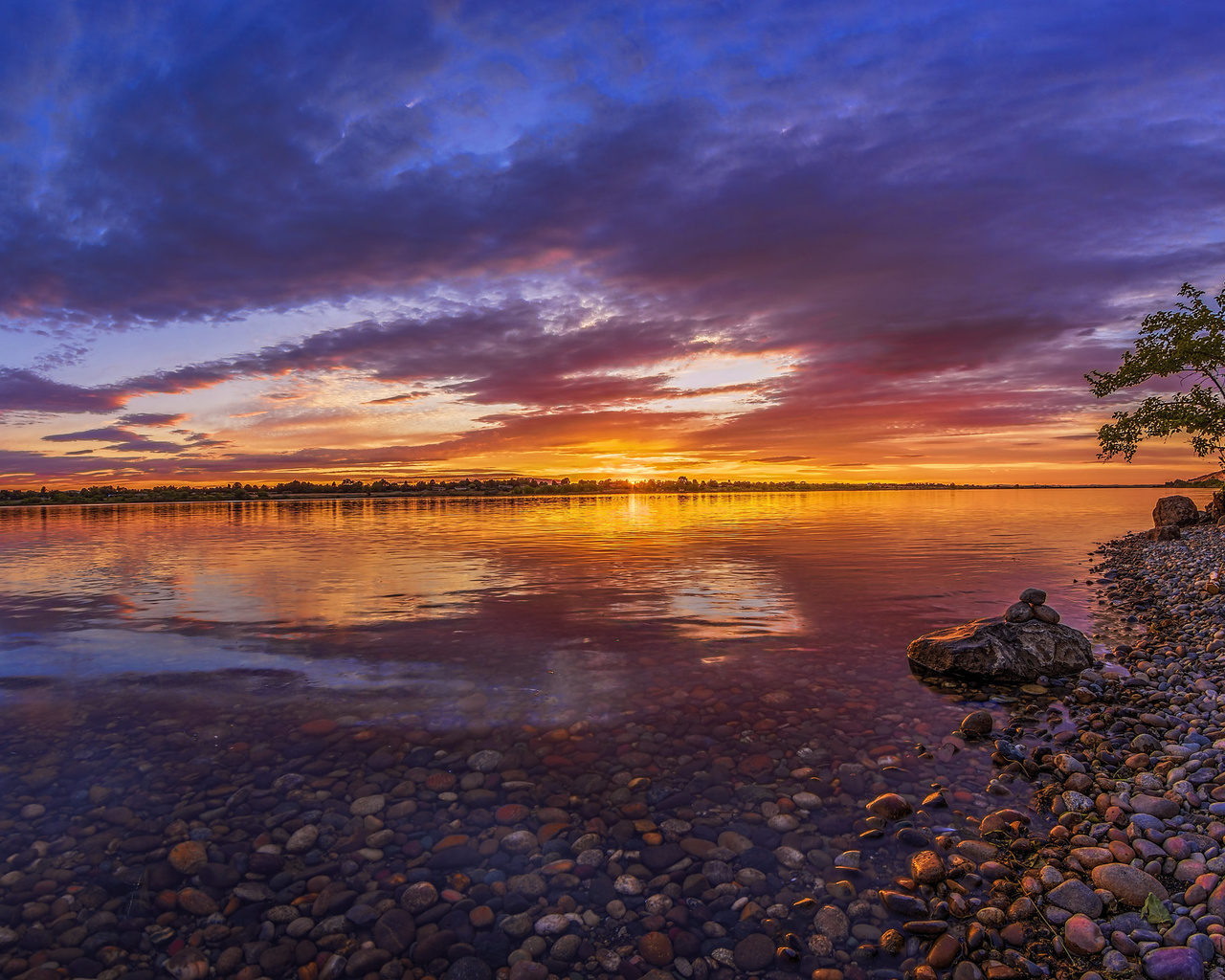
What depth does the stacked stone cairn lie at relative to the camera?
12.3m

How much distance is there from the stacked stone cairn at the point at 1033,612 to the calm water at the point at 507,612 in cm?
244

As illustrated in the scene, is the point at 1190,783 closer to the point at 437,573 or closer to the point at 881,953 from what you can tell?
the point at 881,953

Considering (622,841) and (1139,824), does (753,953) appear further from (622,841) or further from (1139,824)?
(1139,824)

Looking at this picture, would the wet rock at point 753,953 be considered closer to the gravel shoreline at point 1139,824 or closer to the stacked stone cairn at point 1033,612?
the gravel shoreline at point 1139,824

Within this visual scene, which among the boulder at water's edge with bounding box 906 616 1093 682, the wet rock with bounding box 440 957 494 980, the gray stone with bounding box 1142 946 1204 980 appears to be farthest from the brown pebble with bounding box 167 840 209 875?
the boulder at water's edge with bounding box 906 616 1093 682

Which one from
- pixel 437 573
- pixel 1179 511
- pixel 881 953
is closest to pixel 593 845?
pixel 881 953

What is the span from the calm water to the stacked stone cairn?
2439 millimetres

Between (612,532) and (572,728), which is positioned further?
(612,532)

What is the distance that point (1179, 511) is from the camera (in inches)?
1594

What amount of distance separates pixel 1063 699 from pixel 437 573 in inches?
853

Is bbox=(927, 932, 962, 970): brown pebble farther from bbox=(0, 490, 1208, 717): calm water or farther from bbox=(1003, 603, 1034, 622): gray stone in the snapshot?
bbox=(1003, 603, 1034, 622): gray stone

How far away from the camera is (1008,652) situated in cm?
1141

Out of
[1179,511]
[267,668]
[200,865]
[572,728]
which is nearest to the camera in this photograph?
[200,865]

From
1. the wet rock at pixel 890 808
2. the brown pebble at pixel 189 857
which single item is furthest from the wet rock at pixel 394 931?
the wet rock at pixel 890 808
